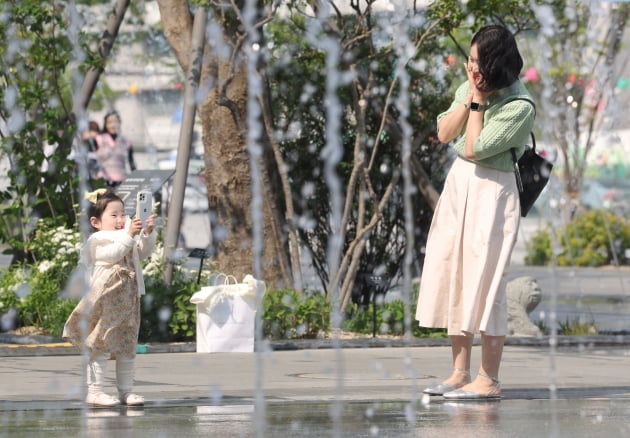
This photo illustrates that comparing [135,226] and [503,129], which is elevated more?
[503,129]

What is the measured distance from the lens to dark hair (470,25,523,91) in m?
7.85

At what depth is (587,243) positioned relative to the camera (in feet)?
95.1

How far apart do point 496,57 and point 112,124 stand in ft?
36.9

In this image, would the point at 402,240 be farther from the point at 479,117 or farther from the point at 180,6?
the point at 479,117

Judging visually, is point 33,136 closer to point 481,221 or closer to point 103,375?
point 103,375

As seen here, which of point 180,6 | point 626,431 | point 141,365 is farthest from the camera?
point 180,6

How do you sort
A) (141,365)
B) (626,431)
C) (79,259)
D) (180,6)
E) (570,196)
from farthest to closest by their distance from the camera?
1. (570,196)
2. (180,6)
3. (79,259)
4. (141,365)
5. (626,431)

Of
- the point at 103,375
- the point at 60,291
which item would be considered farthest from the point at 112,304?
the point at 60,291

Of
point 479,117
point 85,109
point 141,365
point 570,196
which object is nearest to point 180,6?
point 85,109

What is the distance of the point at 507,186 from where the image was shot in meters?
7.89

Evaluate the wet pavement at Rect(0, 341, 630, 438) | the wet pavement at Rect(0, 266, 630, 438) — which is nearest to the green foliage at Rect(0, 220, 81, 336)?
the wet pavement at Rect(0, 266, 630, 438)

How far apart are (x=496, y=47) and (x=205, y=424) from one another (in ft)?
8.52

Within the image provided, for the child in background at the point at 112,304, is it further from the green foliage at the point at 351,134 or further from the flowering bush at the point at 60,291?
the green foliage at the point at 351,134

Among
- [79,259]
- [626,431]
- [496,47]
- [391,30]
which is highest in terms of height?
[391,30]
